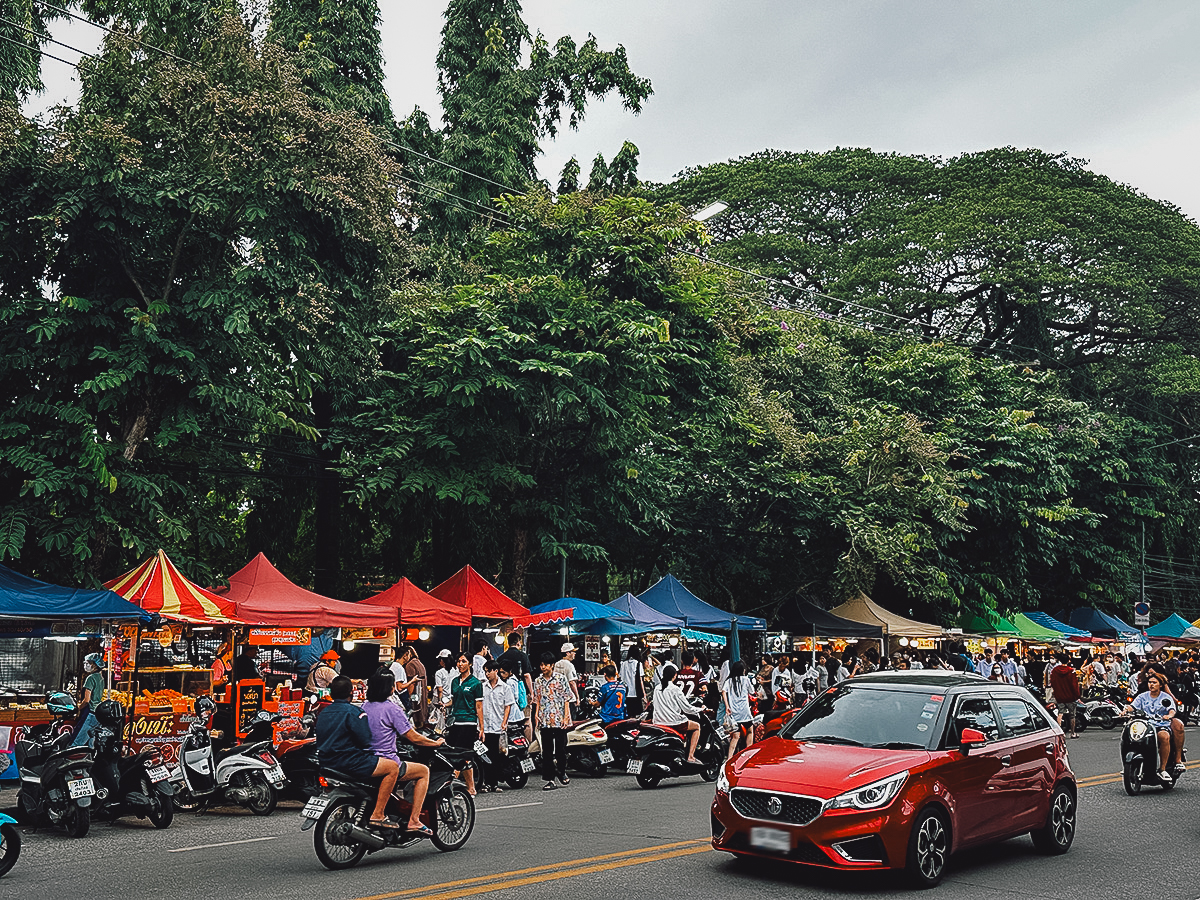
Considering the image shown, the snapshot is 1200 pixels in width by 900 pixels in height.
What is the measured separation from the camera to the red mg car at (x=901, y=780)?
8.26 meters

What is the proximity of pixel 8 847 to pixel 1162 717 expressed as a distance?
12874 millimetres

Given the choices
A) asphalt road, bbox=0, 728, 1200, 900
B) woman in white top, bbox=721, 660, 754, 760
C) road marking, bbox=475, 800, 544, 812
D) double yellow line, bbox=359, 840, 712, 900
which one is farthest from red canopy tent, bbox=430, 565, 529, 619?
double yellow line, bbox=359, 840, 712, 900

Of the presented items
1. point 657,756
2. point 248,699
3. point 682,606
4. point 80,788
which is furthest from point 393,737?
point 682,606

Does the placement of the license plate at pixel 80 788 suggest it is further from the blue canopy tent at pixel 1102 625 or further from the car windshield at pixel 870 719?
the blue canopy tent at pixel 1102 625

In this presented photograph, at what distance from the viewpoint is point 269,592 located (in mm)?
18875

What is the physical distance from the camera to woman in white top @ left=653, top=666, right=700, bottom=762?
1672 centimetres

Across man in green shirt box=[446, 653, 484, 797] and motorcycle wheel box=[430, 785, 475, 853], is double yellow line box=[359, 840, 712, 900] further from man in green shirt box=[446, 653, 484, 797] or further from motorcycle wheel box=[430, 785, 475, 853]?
man in green shirt box=[446, 653, 484, 797]

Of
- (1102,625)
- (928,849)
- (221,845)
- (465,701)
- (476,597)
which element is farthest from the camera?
(1102,625)

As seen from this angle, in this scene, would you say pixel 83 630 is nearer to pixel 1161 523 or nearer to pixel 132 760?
pixel 132 760

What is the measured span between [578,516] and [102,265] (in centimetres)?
1113

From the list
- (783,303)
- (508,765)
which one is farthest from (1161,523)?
(508,765)

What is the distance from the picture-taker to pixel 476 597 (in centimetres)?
2291

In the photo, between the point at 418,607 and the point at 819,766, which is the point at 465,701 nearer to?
the point at 418,607

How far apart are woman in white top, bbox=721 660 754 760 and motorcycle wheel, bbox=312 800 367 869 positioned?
29.0 ft
